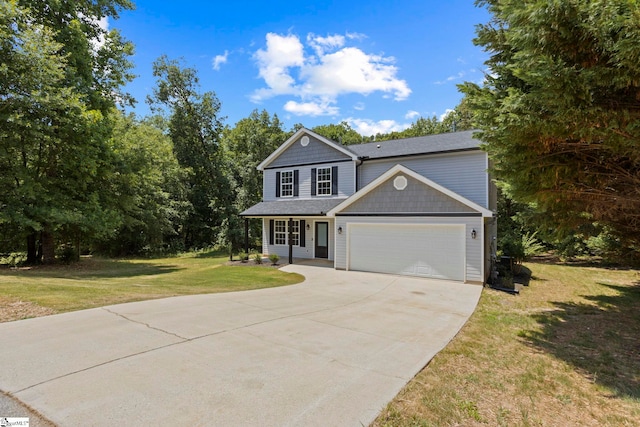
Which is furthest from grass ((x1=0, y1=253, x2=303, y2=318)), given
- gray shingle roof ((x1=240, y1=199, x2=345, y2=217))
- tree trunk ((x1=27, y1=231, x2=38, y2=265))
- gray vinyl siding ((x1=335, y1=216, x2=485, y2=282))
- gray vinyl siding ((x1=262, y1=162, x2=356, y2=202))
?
gray vinyl siding ((x1=262, y1=162, x2=356, y2=202))

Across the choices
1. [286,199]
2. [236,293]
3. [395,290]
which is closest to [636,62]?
[395,290]

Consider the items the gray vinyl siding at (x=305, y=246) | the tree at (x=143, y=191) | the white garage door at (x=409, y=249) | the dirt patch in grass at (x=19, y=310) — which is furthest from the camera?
the gray vinyl siding at (x=305, y=246)

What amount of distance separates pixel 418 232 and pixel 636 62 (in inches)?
366

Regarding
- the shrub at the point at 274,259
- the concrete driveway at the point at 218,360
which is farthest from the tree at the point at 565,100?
the shrub at the point at 274,259

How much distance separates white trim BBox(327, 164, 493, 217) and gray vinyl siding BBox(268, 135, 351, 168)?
3656mm

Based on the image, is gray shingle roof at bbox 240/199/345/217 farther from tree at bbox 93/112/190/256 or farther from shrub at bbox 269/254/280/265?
tree at bbox 93/112/190/256

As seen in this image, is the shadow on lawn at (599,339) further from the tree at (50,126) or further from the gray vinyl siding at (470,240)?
the tree at (50,126)

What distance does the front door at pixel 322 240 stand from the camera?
1762cm

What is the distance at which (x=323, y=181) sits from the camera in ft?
58.3

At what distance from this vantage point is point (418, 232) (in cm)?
1274

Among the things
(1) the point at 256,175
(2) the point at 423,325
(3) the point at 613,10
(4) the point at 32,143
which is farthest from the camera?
(1) the point at 256,175

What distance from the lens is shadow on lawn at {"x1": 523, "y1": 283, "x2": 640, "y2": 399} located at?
4.82 m

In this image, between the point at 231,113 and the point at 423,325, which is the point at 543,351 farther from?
the point at 231,113

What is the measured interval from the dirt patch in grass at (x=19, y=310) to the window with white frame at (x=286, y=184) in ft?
44.0
